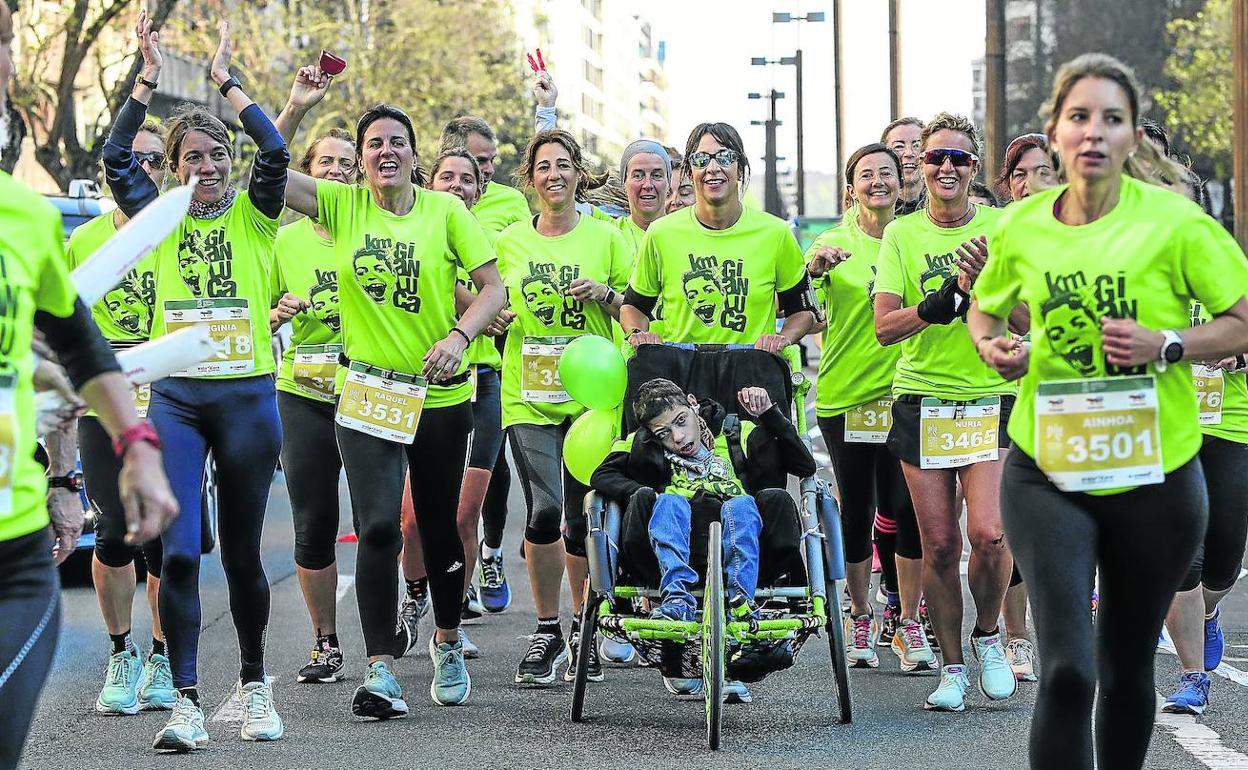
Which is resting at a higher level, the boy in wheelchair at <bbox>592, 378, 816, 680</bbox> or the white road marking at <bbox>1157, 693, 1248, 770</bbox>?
the boy in wheelchair at <bbox>592, 378, 816, 680</bbox>

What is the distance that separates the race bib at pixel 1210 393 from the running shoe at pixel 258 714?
11.1 ft

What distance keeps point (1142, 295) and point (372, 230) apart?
11.3 ft

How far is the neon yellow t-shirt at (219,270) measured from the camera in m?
7.23

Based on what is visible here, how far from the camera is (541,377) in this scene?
8.91 m

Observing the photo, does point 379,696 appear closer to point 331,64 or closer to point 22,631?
point 331,64

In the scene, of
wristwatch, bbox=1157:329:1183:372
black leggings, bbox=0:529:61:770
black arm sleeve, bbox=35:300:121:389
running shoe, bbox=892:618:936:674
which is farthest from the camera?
running shoe, bbox=892:618:936:674

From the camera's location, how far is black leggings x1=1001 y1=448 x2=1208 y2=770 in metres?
4.93

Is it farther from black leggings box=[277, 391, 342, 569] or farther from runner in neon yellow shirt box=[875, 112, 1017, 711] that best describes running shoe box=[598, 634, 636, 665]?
runner in neon yellow shirt box=[875, 112, 1017, 711]

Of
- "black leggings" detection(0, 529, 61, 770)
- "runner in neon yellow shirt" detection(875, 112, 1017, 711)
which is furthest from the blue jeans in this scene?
"black leggings" detection(0, 529, 61, 770)

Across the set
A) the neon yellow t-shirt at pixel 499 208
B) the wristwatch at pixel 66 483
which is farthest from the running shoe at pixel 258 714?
the neon yellow t-shirt at pixel 499 208

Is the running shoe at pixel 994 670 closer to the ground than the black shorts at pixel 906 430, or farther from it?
closer to the ground

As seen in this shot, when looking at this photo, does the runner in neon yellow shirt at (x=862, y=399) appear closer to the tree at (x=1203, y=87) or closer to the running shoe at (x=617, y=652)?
the running shoe at (x=617, y=652)

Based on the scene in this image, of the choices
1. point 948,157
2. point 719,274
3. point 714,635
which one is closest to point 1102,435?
point 714,635

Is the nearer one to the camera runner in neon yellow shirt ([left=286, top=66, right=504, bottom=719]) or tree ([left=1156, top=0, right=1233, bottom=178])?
runner in neon yellow shirt ([left=286, top=66, right=504, bottom=719])
